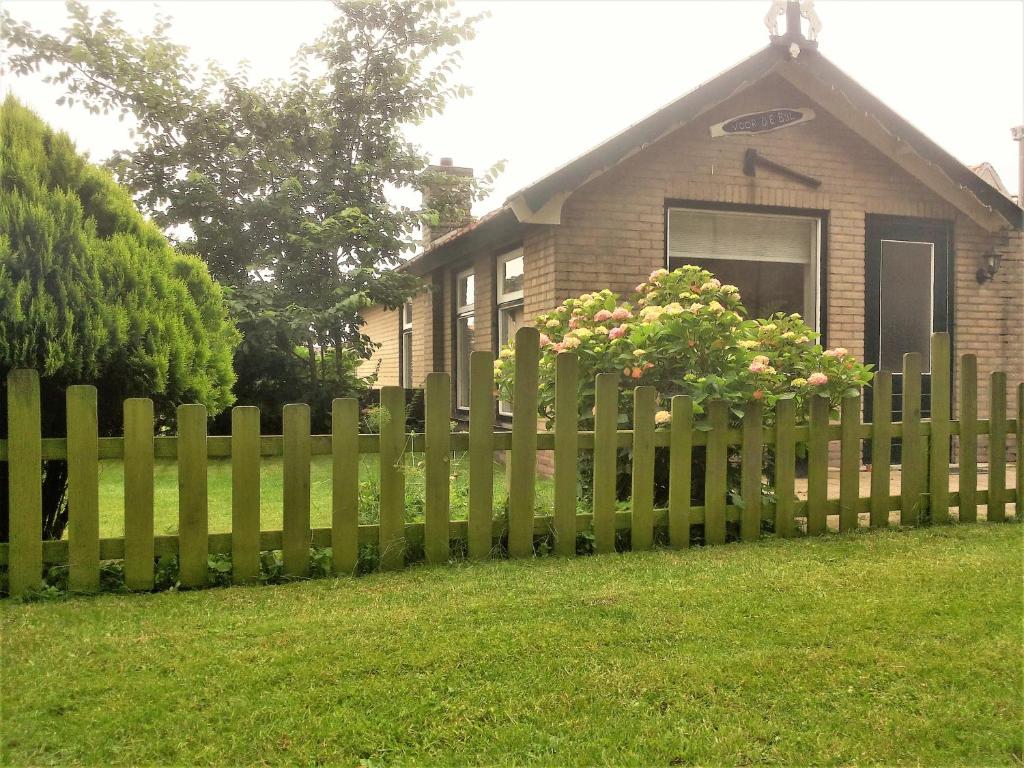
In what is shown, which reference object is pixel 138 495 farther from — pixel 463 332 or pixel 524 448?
pixel 463 332

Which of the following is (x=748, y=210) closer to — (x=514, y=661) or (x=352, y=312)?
(x=352, y=312)

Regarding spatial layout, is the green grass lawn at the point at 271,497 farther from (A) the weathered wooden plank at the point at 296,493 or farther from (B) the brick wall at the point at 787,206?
(B) the brick wall at the point at 787,206

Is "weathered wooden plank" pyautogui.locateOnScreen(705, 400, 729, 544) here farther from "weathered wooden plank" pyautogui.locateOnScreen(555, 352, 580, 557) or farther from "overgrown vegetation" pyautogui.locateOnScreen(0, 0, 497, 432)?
"overgrown vegetation" pyautogui.locateOnScreen(0, 0, 497, 432)

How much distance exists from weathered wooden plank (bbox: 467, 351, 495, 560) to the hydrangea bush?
3.03ft

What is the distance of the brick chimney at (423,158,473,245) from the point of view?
13086 millimetres

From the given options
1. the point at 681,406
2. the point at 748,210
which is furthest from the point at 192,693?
the point at 748,210

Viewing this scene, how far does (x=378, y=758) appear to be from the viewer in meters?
2.26

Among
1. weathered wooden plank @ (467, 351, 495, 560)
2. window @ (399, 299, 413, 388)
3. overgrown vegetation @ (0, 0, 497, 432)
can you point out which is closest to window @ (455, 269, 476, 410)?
overgrown vegetation @ (0, 0, 497, 432)

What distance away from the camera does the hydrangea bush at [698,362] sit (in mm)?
5059

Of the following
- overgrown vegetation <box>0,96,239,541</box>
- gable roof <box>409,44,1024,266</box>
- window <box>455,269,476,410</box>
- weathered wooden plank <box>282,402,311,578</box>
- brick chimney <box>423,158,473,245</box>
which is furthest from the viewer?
brick chimney <box>423,158,473,245</box>

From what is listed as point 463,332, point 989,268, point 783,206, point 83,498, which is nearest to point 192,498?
point 83,498

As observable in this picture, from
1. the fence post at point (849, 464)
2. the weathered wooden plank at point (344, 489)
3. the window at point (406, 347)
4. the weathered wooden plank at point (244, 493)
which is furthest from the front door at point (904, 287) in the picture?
the window at point (406, 347)

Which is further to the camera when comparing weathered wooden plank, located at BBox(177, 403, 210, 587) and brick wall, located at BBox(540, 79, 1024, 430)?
brick wall, located at BBox(540, 79, 1024, 430)

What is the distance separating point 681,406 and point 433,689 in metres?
2.60
